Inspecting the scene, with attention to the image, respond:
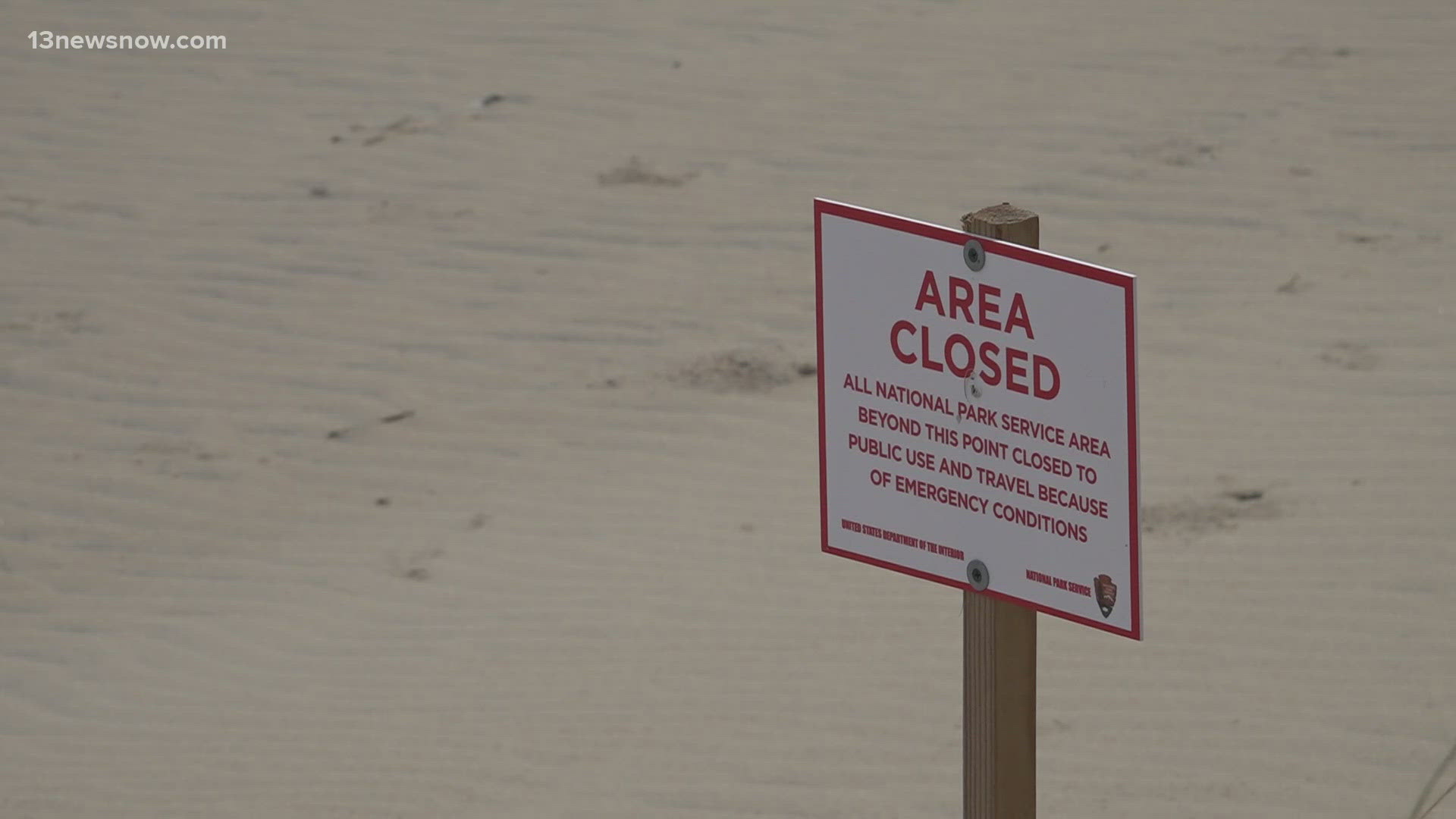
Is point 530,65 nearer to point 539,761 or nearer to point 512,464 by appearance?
point 512,464

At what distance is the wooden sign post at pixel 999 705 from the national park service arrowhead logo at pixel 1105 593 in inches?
7.6

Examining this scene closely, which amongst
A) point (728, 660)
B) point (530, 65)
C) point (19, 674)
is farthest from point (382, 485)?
point (530, 65)

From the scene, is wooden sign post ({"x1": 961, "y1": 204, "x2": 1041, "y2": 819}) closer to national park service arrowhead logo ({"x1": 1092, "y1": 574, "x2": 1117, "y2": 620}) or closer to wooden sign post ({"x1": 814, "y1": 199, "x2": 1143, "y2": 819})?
wooden sign post ({"x1": 814, "y1": 199, "x2": 1143, "y2": 819})

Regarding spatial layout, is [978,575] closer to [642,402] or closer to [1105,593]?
[1105,593]

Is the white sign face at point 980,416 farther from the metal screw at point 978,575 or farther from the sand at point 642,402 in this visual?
the sand at point 642,402

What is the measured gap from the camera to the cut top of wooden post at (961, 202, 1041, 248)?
2.45 metres

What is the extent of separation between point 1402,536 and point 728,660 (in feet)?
6.50

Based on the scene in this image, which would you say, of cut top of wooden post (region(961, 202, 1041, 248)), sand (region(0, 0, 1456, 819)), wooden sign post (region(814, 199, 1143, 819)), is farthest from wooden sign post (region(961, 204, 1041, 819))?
sand (region(0, 0, 1456, 819))

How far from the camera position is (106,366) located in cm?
763

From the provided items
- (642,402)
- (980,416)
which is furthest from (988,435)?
(642,402)

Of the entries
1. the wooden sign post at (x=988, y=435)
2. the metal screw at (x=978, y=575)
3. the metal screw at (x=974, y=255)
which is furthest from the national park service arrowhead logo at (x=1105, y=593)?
the metal screw at (x=974, y=255)

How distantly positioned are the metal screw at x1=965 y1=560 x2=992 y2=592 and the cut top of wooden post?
1.41ft

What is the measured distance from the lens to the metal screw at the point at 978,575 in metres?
2.52

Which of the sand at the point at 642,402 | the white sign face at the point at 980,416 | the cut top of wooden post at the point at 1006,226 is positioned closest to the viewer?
the white sign face at the point at 980,416
